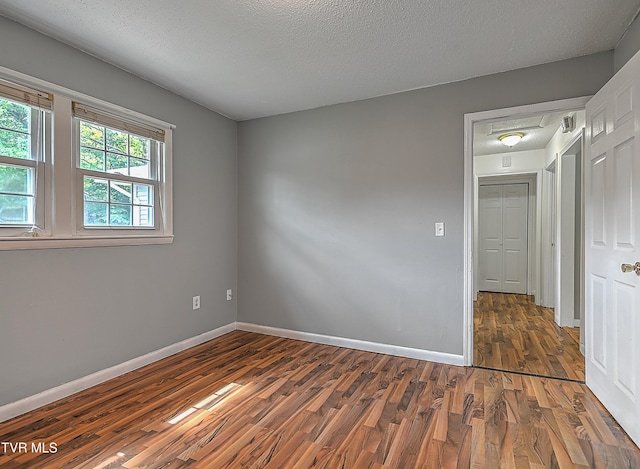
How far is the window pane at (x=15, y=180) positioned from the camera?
82.0 inches

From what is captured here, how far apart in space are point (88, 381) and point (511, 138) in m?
5.16

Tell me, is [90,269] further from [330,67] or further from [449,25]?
[449,25]

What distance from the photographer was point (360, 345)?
338 centimetres

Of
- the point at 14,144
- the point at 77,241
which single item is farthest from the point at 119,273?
the point at 14,144

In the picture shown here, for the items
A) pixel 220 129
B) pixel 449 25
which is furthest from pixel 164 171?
pixel 449 25

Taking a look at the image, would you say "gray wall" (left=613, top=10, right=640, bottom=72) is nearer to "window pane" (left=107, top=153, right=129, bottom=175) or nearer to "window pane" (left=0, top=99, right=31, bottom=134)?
"window pane" (left=107, top=153, right=129, bottom=175)

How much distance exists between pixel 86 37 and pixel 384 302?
10.0 feet

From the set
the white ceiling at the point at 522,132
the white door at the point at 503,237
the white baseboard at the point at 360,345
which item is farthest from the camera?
the white door at the point at 503,237

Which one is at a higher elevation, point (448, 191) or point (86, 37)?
point (86, 37)

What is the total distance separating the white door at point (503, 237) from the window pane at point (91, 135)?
609cm

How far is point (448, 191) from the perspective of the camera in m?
3.02

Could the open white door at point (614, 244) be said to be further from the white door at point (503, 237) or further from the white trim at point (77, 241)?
the white door at point (503, 237)

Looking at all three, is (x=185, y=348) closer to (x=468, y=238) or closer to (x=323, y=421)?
(x=323, y=421)

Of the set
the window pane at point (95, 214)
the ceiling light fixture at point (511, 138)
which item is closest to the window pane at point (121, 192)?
the window pane at point (95, 214)
